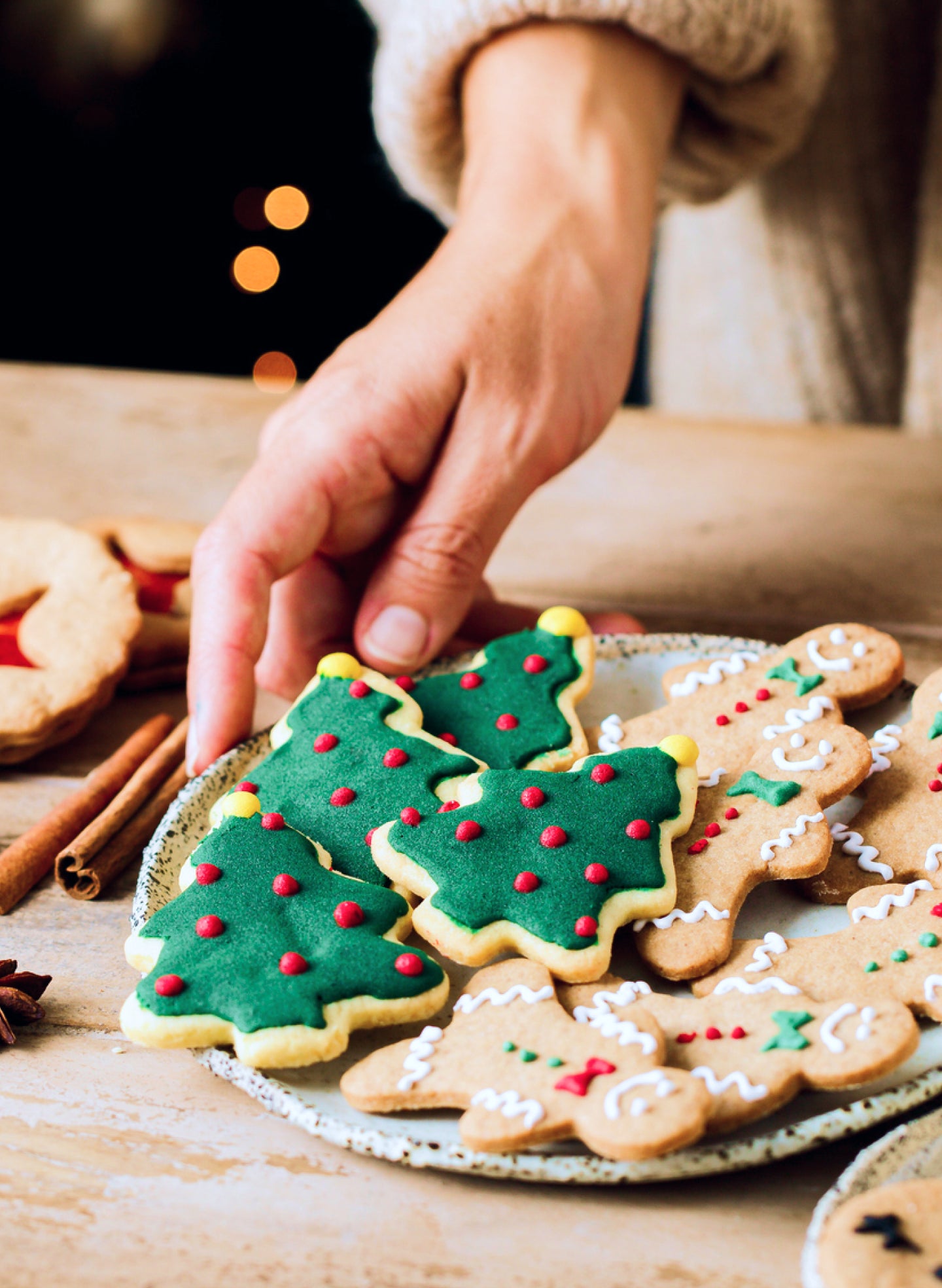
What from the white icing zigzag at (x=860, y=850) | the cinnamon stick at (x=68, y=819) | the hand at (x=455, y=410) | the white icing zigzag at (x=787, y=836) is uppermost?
the hand at (x=455, y=410)

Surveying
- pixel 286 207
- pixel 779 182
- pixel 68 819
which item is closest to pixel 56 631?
pixel 68 819

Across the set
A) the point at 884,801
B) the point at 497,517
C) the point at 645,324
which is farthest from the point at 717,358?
the point at 884,801

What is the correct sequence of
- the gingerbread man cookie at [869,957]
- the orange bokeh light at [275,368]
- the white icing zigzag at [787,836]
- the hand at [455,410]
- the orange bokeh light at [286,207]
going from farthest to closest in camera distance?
the orange bokeh light at [275,368] < the orange bokeh light at [286,207] < the hand at [455,410] < the white icing zigzag at [787,836] < the gingerbread man cookie at [869,957]

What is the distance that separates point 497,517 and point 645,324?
1.80m

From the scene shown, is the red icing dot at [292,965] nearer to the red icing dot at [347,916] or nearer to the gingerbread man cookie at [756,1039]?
the red icing dot at [347,916]

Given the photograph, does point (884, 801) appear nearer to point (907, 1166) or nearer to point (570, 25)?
point (907, 1166)

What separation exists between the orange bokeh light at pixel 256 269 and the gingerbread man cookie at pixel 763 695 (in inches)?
91.2

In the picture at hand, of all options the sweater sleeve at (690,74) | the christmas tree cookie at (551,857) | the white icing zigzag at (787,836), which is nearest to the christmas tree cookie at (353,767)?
the christmas tree cookie at (551,857)

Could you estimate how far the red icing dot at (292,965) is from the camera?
0.79 m

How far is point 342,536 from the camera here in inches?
51.7

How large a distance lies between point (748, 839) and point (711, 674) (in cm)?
24

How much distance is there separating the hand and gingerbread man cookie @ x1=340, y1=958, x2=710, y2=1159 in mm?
423

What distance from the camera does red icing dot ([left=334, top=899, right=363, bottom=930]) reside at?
827mm

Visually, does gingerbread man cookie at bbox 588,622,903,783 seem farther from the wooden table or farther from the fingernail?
the wooden table
